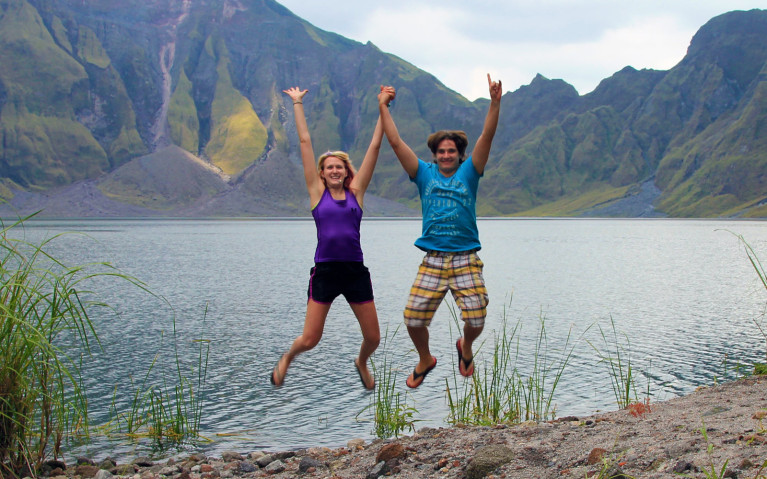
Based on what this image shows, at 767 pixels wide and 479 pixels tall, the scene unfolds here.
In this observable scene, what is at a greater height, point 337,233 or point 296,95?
point 296,95

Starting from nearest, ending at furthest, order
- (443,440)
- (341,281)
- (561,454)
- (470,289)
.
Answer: (561,454) → (470,289) → (341,281) → (443,440)

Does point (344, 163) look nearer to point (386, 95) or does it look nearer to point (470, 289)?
point (386, 95)

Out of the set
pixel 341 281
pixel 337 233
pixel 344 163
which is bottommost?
pixel 341 281

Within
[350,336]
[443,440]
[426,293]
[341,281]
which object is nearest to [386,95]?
[341,281]

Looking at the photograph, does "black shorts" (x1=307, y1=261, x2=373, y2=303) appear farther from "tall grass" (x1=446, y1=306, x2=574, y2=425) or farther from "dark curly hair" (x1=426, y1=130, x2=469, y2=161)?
"tall grass" (x1=446, y1=306, x2=574, y2=425)

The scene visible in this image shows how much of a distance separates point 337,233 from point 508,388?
623cm

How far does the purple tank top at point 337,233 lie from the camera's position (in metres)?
7.63

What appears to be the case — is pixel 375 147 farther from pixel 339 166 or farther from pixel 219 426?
pixel 219 426

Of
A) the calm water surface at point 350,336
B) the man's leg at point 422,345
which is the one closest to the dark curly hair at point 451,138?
the man's leg at point 422,345

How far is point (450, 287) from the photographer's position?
25.5ft

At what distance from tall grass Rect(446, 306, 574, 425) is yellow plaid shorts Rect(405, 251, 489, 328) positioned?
8.48 ft

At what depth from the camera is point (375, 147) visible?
8.03 meters

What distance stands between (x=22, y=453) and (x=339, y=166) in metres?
5.42

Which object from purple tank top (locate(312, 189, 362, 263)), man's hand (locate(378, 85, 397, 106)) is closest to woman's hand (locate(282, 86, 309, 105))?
man's hand (locate(378, 85, 397, 106))
